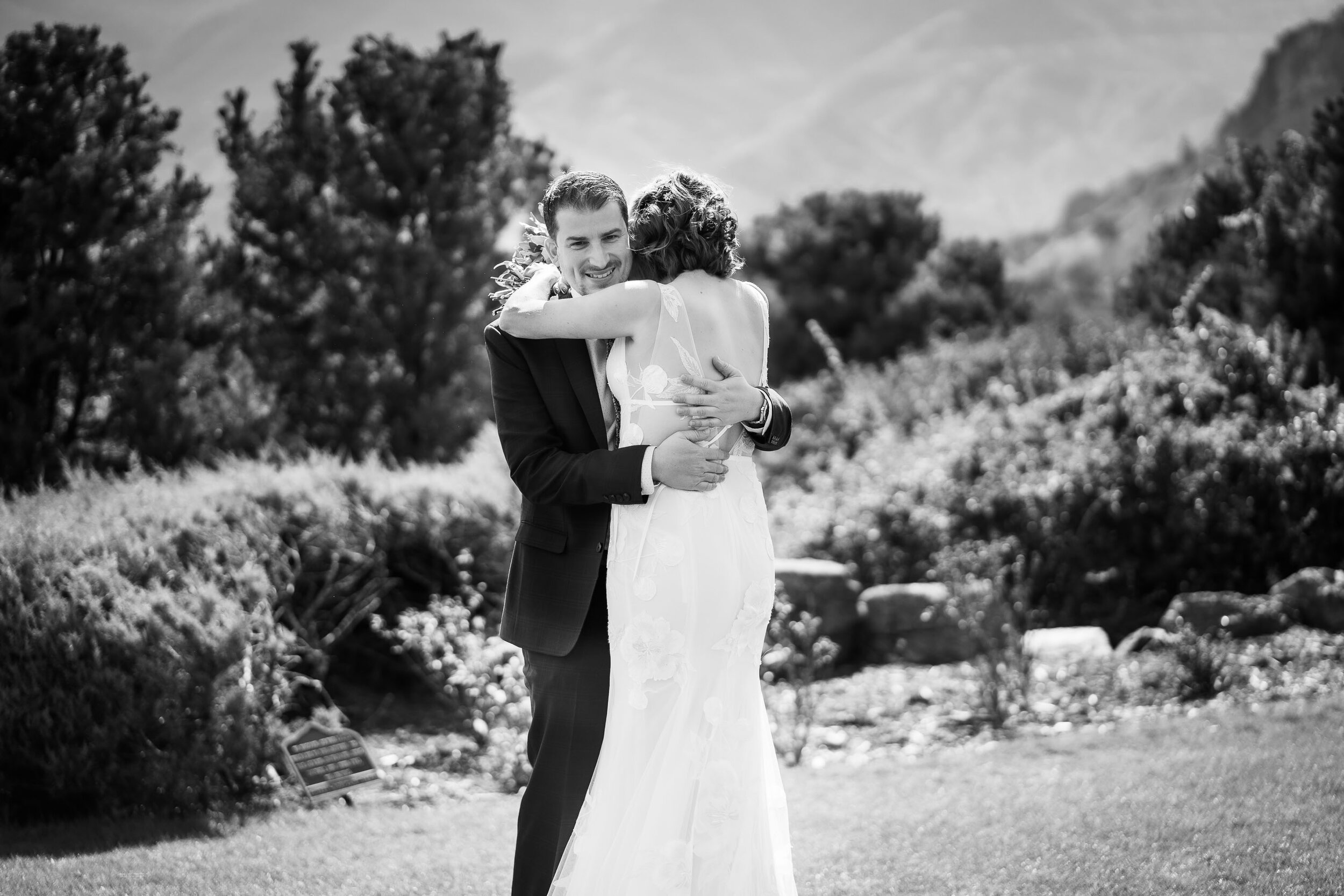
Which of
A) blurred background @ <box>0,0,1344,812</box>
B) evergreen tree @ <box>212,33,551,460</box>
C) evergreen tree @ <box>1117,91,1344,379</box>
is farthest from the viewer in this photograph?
evergreen tree @ <box>1117,91,1344,379</box>

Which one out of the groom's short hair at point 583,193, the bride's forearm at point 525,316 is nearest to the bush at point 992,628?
the bride's forearm at point 525,316

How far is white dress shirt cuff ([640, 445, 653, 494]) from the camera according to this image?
3.17m

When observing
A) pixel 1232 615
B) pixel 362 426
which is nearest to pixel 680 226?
pixel 1232 615

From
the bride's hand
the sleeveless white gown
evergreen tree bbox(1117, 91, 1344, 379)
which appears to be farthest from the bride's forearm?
evergreen tree bbox(1117, 91, 1344, 379)

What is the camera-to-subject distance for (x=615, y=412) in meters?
3.47

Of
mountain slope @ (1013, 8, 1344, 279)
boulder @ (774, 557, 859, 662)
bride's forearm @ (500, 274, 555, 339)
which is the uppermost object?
mountain slope @ (1013, 8, 1344, 279)

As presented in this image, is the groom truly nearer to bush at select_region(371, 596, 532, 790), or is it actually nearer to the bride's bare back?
the bride's bare back

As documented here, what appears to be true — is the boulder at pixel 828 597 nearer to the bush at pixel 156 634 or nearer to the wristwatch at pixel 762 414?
the bush at pixel 156 634

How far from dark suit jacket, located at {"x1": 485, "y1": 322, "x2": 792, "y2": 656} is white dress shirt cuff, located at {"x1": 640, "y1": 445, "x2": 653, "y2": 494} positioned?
3 centimetres

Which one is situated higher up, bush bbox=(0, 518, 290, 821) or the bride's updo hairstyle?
the bride's updo hairstyle

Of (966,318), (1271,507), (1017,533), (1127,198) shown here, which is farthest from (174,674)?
(1127,198)

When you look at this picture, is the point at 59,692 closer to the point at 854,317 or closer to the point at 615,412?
the point at 615,412

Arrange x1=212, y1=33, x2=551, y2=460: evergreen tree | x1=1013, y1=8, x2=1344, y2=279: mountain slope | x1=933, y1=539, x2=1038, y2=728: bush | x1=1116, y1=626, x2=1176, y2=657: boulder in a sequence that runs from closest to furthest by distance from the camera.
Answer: x1=933, y1=539, x2=1038, y2=728: bush → x1=1116, y1=626, x2=1176, y2=657: boulder → x1=212, y1=33, x2=551, y2=460: evergreen tree → x1=1013, y1=8, x2=1344, y2=279: mountain slope

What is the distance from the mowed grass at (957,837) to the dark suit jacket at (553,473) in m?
1.46
